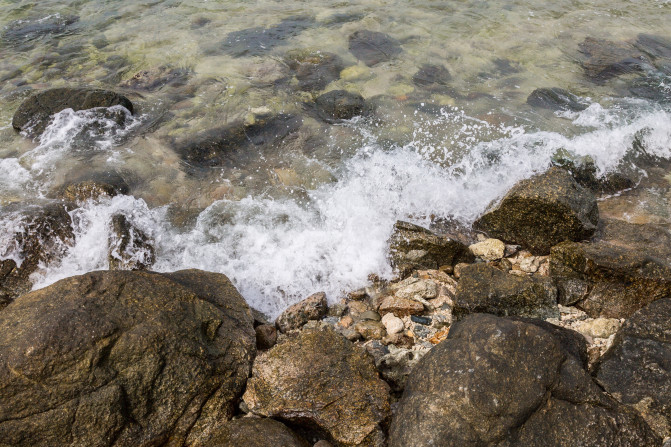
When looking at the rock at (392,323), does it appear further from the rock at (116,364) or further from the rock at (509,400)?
the rock at (116,364)

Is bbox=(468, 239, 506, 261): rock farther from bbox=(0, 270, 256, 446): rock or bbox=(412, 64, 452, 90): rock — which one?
bbox=(412, 64, 452, 90): rock

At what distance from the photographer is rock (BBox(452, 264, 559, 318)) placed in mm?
4473

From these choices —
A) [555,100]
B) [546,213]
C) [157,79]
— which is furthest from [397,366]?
[157,79]

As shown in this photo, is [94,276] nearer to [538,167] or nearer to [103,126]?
[103,126]

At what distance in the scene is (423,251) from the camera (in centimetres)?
546

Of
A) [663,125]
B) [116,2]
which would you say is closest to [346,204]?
[663,125]

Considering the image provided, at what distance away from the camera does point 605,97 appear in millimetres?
8234

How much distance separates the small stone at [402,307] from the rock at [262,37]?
657 cm

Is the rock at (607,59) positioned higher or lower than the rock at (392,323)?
higher

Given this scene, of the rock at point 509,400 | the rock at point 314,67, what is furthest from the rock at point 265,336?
the rock at point 314,67

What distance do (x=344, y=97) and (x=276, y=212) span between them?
2.94 meters

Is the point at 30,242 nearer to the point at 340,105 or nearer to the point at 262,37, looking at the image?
the point at 340,105

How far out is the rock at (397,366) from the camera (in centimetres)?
A: 389

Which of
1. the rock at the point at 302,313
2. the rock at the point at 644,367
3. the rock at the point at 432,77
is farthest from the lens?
the rock at the point at 432,77
